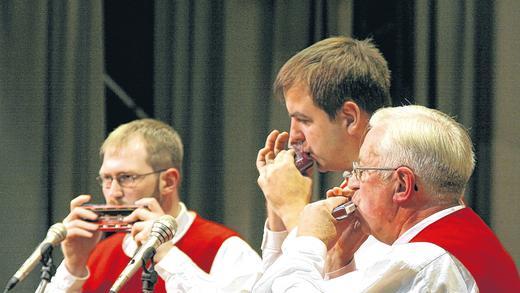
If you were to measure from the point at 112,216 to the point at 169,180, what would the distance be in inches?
22.4

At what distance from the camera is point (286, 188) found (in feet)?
10.8

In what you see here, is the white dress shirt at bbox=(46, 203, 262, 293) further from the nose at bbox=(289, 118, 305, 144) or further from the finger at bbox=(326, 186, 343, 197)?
the finger at bbox=(326, 186, 343, 197)

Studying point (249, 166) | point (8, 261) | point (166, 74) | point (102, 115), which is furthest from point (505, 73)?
point (8, 261)

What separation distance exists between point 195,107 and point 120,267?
130cm

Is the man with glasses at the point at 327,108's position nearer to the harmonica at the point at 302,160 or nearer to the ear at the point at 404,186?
the harmonica at the point at 302,160

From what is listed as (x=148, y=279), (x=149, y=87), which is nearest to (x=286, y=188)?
(x=148, y=279)

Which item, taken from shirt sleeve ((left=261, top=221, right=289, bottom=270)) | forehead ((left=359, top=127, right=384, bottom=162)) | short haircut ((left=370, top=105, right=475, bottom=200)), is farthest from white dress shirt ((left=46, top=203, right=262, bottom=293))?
short haircut ((left=370, top=105, right=475, bottom=200))

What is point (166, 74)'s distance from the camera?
225 inches

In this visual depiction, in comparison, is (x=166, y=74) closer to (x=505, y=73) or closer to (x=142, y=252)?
(x=505, y=73)

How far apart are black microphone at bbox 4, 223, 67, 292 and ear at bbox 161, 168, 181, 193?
2.90 ft

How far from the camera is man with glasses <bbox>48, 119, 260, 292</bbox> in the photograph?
4062 mm

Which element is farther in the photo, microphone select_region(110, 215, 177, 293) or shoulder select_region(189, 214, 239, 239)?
shoulder select_region(189, 214, 239, 239)

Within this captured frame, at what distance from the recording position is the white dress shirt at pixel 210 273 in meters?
4.02

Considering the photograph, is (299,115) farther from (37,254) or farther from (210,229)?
(210,229)
